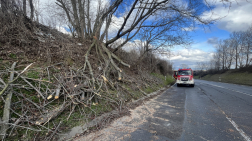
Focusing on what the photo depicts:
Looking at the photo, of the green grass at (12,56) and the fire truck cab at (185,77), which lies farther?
the fire truck cab at (185,77)

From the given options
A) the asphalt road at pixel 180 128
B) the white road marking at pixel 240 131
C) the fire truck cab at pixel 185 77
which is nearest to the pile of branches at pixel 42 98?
the asphalt road at pixel 180 128

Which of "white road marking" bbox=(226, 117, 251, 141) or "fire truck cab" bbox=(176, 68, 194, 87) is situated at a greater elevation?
"fire truck cab" bbox=(176, 68, 194, 87)

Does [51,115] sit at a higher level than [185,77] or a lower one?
lower

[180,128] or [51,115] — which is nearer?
[51,115]

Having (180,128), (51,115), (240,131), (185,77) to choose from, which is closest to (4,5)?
(51,115)

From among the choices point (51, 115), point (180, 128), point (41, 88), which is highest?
point (41, 88)

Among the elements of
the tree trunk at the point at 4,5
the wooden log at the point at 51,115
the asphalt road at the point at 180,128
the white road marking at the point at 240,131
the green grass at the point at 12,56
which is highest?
the tree trunk at the point at 4,5

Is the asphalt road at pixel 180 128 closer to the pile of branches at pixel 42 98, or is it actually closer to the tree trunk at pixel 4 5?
the pile of branches at pixel 42 98

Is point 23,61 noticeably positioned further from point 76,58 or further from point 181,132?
point 181,132

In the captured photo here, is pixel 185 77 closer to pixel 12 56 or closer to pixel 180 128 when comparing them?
pixel 180 128

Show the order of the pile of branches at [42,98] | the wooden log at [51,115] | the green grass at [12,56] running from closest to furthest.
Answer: the pile of branches at [42,98] → the wooden log at [51,115] → the green grass at [12,56]

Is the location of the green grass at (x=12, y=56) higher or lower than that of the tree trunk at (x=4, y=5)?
lower

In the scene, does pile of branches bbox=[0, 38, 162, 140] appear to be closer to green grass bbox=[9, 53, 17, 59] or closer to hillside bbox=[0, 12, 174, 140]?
hillside bbox=[0, 12, 174, 140]

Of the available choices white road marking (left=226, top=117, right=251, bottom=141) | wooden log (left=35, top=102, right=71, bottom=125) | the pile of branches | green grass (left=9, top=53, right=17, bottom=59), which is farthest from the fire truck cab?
green grass (left=9, top=53, right=17, bottom=59)
